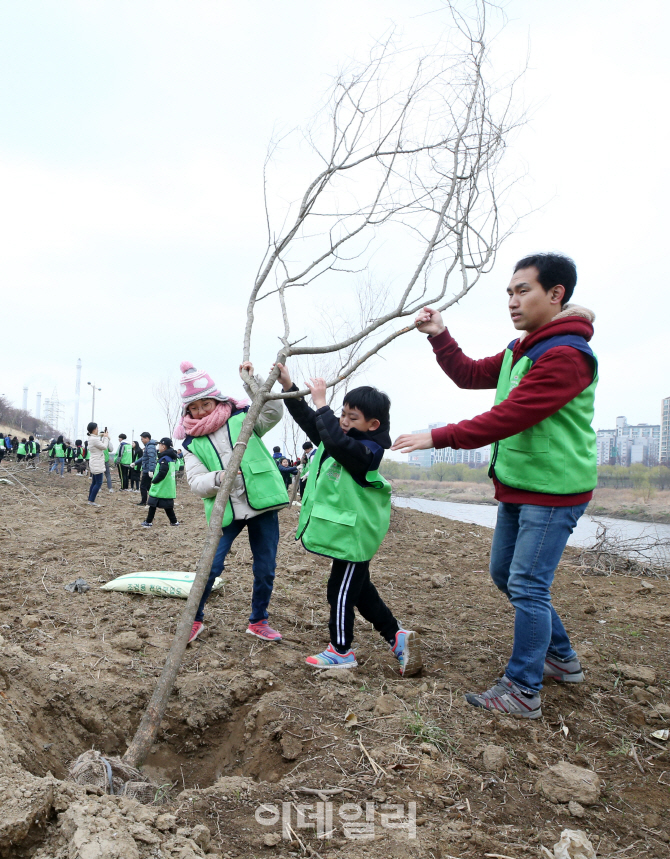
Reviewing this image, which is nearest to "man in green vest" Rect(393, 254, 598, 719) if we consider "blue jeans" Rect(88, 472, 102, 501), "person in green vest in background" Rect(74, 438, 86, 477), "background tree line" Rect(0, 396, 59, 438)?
"blue jeans" Rect(88, 472, 102, 501)

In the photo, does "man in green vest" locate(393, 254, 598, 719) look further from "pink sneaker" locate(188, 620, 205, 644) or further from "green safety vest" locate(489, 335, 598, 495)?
"pink sneaker" locate(188, 620, 205, 644)

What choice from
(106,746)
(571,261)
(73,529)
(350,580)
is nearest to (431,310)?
(571,261)

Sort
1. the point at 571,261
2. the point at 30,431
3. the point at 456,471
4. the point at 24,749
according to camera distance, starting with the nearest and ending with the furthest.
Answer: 1. the point at 24,749
2. the point at 571,261
3. the point at 456,471
4. the point at 30,431

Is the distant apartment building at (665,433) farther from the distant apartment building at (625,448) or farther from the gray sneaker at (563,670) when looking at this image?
the gray sneaker at (563,670)

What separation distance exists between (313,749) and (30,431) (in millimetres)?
80939

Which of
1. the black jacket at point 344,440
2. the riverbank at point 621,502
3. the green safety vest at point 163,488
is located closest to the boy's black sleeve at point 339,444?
the black jacket at point 344,440

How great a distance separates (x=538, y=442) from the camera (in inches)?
98.2

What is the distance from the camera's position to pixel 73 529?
746 centimetres

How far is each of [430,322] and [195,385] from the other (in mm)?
1395

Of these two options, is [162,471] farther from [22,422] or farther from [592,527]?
[22,422]

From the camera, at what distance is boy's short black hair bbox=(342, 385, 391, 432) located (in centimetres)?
292

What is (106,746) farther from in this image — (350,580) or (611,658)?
(611,658)

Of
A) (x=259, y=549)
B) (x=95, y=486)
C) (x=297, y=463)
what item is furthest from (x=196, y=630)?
(x=297, y=463)

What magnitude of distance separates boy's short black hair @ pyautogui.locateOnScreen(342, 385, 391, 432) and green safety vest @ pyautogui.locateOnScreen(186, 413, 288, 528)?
0.69 metres
